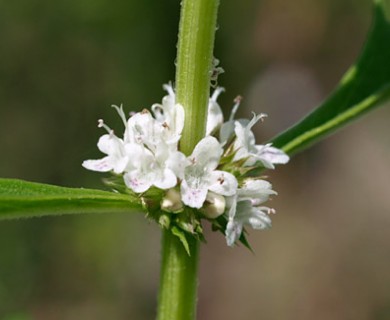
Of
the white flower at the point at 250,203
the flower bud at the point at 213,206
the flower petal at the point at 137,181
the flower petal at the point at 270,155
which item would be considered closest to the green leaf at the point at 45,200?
the flower petal at the point at 137,181

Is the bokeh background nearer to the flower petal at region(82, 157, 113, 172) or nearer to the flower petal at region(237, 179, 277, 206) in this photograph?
the flower petal at region(82, 157, 113, 172)

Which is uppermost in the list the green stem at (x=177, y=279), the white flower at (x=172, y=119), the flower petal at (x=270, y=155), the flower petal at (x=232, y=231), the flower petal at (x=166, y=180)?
the white flower at (x=172, y=119)

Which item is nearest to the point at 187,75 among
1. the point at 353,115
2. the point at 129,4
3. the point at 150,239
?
the point at 353,115

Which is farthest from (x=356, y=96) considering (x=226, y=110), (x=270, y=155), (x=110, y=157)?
(x=226, y=110)

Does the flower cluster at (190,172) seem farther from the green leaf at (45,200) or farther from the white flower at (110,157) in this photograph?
the green leaf at (45,200)

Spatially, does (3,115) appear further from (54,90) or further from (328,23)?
(328,23)

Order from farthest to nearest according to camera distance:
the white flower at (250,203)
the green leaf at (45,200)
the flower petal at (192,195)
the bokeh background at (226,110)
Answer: the bokeh background at (226,110) < the white flower at (250,203) < the flower petal at (192,195) < the green leaf at (45,200)

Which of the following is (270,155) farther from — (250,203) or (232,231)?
(232,231)
